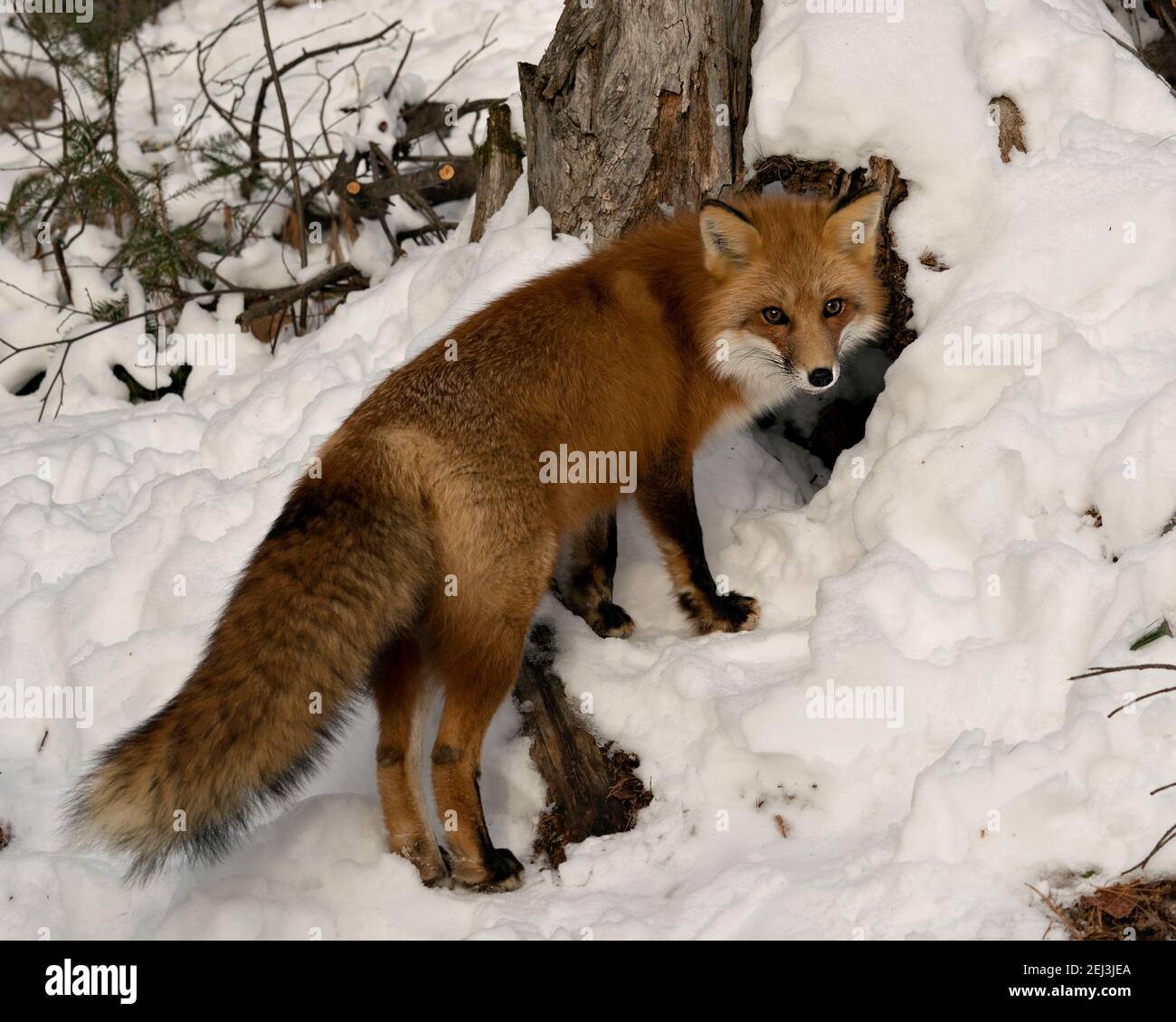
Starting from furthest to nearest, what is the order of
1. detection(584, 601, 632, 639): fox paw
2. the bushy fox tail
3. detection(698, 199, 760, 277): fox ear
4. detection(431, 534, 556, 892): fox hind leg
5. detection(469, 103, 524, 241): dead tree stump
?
→ 1. detection(469, 103, 524, 241): dead tree stump
2. detection(584, 601, 632, 639): fox paw
3. detection(698, 199, 760, 277): fox ear
4. detection(431, 534, 556, 892): fox hind leg
5. the bushy fox tail

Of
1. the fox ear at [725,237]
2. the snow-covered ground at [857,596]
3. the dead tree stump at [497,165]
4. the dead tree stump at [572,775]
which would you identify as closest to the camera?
the snow-covered ground at [857,596]

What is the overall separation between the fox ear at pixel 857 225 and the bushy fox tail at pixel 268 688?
6.26 ft

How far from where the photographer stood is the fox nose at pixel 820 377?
375 cm

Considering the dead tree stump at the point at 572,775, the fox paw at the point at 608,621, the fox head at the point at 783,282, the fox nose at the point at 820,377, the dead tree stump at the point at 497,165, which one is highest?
the dead tree stump at the point at 497,165

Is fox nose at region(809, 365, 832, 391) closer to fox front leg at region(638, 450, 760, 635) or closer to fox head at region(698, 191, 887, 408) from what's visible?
fox head at region(698, 191, 887, 408)

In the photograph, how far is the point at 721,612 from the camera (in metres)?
4.13

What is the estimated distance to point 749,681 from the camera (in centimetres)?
368

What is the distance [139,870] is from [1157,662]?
8.95 ft

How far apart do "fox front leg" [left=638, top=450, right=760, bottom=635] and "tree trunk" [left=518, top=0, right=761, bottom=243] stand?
4.43 feet

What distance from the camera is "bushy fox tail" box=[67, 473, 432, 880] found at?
2.78m

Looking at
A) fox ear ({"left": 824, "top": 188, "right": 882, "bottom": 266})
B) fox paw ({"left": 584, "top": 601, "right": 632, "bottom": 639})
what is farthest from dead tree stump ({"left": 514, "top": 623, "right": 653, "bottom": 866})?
fox ear ({"left": 824, "top": 188, "right": 882, "bottom": 266})

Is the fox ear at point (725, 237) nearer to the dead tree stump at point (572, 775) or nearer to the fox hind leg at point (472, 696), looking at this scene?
the fox hind leg at point (472, 696)

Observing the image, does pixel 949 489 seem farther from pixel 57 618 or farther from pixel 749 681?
pixel 57 618

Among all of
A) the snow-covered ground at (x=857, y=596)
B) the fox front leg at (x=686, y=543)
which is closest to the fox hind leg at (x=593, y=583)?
the snow-covered ground at (x=857, y=596)
